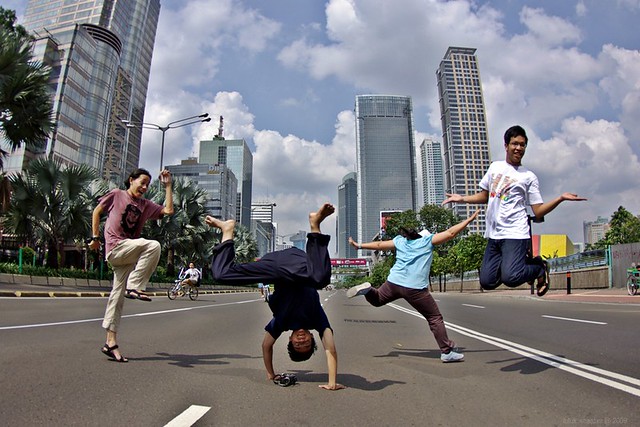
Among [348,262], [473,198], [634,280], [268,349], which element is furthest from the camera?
[348,262]

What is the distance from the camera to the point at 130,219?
15.4ft

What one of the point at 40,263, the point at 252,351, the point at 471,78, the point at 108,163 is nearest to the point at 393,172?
the point at 471,78

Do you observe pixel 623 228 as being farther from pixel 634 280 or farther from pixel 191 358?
pixel 191 358

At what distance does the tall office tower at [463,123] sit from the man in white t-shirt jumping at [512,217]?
12708 cm

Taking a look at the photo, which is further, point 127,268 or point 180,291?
point 180,291

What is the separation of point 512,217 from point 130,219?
400 centimetres

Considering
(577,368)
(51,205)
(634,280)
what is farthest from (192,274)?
(634,280)

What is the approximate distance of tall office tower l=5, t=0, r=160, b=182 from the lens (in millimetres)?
57531

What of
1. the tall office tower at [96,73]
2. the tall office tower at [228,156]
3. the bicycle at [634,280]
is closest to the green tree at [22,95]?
the tall office tower at [96,73]

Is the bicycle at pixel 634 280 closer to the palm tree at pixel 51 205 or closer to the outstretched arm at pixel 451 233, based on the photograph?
the outstretched arm at pixel 451 233

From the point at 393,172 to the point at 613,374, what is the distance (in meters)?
194

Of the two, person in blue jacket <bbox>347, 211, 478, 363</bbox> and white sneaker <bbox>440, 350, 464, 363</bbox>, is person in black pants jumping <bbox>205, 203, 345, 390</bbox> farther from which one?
white sneaker <bbox>440, 350, 464, 363</bbox>

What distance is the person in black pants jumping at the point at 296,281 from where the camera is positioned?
3.46m

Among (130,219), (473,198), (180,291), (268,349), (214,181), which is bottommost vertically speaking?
(180,291)
